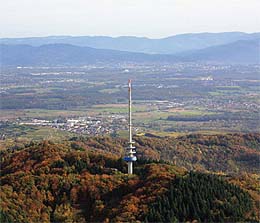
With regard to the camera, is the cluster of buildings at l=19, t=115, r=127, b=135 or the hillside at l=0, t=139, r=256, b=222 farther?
the cluster of buildings at l=19, t=115, r=127, b=135

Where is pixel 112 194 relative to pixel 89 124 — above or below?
above

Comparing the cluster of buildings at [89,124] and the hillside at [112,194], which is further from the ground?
the hillside at [112,194]

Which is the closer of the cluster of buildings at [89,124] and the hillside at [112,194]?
the hillside at [112,194]

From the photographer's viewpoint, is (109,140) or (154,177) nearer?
(154,177)

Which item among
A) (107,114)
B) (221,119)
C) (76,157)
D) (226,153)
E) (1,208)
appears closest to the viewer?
(1,208)

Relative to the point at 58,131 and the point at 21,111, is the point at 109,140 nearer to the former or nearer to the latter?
the point at 58,131

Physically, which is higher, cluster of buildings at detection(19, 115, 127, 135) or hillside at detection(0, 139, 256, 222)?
hillside at detection(0, 139, 256, 222)

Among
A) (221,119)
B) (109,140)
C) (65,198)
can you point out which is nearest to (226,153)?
(109,140)

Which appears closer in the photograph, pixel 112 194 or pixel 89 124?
pixel 112 194
